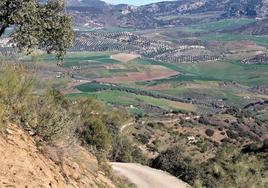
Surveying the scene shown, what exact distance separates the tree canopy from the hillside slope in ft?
11.0

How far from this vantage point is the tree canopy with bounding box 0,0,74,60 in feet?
53.3

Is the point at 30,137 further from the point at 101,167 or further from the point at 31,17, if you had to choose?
the point at 101,167

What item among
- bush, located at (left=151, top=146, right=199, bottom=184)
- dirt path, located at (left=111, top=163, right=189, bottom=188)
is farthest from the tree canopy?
bush, located at (left=151, top=146, right=199, bottom=184)

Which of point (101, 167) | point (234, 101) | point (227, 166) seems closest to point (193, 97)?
point (234, 101)

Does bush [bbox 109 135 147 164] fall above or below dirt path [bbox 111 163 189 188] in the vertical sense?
below

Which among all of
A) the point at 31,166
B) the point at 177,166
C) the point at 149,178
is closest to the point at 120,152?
the point at 177,166

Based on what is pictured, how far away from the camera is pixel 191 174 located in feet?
110

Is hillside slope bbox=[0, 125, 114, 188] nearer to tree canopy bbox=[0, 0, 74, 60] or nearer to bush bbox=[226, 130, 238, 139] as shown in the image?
tree canopy bbox=[0, 0, 74, 60]

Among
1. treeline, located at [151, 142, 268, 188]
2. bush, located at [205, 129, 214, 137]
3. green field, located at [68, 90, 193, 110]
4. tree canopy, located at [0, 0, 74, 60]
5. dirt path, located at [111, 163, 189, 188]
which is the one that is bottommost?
green field, located at [68, 90, 193, 110]

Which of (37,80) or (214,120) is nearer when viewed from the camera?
(37,80)

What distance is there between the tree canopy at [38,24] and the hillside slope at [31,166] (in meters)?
3.36

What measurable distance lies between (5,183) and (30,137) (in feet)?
10.1

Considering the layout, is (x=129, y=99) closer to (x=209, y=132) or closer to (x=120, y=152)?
(x=209, y=132)

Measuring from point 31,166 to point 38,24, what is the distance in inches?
217
